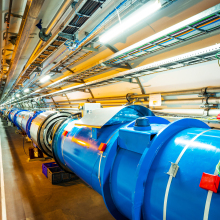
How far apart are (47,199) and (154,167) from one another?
2.64 metres

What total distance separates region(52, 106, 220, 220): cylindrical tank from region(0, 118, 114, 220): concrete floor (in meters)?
1.17

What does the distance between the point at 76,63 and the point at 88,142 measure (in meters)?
5.88

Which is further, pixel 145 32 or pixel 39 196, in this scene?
pixel 145 32

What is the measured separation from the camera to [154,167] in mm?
1252

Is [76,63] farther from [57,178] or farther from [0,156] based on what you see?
[57,178]

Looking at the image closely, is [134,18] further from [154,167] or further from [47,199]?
[47,199]

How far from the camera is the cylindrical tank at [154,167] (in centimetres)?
101

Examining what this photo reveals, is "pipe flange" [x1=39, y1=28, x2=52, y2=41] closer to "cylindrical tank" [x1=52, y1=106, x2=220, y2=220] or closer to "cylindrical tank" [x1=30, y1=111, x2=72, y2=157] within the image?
"cylindrical tank" [x1=30, y1=111, x2=72, y2=157]

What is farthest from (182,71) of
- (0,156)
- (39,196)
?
(0,156)

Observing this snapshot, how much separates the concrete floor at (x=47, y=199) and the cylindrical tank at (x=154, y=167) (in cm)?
117

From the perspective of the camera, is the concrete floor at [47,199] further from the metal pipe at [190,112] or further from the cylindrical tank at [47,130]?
the metal pipe at [190,112]

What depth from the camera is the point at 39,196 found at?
3240mm

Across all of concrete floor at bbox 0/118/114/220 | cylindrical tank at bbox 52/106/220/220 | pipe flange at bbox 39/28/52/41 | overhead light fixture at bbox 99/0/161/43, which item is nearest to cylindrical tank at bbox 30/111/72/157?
concrete floor at bbox 0/118/114/220

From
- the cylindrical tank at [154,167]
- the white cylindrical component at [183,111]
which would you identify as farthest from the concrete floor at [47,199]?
the white cylindrical component at [183,111]
